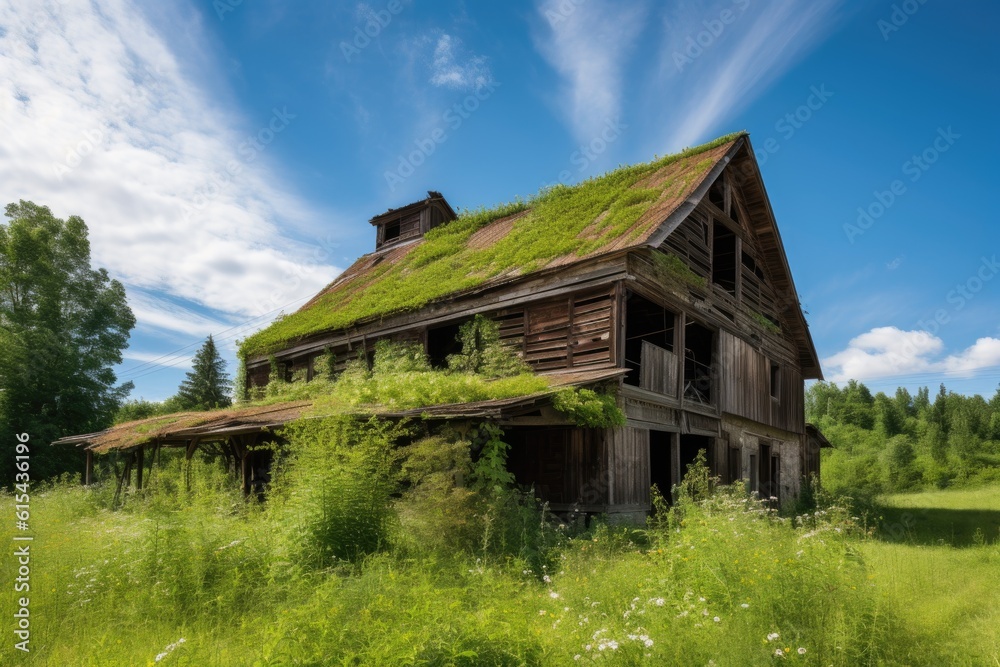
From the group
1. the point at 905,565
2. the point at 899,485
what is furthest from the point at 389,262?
the point at 899,485

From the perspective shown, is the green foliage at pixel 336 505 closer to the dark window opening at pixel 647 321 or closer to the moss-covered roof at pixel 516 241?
the moss-covered roof at pixel 516 241

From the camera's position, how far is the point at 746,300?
1761 cm

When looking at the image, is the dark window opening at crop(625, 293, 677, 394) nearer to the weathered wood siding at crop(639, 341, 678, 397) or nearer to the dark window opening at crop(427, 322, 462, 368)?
the weathered wood siding at crop(639, 341, 678, 397)

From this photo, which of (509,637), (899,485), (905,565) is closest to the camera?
(509,637)

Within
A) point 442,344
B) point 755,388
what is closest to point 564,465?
point 442,344

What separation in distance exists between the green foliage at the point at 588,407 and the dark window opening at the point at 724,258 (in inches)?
317

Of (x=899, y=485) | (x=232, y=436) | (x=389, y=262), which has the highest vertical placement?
(x=389, y=262)

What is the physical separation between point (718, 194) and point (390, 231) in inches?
588

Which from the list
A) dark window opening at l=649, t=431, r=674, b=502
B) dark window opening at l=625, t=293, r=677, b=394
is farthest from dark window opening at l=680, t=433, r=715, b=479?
dark window opening at l=625, t=293, r=677, b=394

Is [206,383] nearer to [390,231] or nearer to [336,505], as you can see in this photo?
[390,231]

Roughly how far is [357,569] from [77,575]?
308 centimetres

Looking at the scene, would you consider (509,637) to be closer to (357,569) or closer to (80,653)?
(357,569)

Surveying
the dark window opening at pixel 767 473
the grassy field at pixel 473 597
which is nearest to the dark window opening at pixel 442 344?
the grassy field at pixel 473 597

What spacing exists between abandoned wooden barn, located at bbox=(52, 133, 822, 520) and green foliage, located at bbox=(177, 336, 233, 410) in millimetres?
19782
